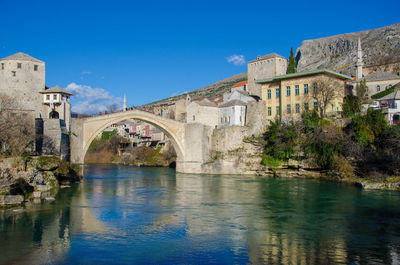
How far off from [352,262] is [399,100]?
29.7m

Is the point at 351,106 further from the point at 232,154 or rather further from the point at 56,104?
the point at 56,104

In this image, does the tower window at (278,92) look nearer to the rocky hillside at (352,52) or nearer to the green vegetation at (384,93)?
the green vegetation at (384,93)

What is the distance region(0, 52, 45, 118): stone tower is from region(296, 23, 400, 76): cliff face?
164 feet

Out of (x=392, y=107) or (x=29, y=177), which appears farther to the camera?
(x=392, y=107)

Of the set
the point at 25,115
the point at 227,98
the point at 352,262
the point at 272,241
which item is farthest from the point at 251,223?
the point at 227,98

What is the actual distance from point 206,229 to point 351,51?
73.8 m

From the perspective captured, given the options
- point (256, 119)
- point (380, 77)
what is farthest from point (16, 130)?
point (380, 77)

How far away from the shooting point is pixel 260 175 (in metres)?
37.8

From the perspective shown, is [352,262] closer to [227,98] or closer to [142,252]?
[142,252]

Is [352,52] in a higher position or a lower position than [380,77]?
higher

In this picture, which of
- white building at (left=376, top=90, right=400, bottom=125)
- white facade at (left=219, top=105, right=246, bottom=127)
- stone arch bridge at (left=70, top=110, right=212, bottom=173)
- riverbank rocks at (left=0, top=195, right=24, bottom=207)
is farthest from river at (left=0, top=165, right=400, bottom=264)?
white facade at (left=219, top=105, right=246, bottom=127)

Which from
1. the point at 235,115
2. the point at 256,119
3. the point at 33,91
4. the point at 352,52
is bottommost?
the point at 256,119

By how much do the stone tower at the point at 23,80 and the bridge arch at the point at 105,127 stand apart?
4017 mm

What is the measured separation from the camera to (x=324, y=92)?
37.2 metres
